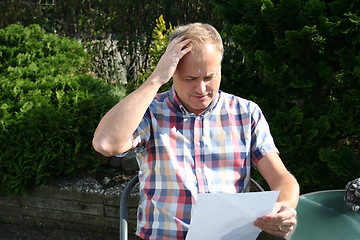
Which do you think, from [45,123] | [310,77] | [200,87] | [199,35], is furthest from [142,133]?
[45,123]

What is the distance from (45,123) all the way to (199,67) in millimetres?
2049

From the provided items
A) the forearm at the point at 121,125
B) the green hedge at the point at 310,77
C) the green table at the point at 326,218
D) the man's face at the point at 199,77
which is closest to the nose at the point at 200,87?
the man's face at the point at 199,77

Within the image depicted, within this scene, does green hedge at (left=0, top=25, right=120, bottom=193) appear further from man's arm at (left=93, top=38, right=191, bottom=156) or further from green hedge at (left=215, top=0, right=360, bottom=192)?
man's arm at (left=93, top=38, right=191, bottom=156)

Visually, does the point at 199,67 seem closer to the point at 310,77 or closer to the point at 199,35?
the point at 199,35

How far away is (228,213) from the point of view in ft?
6.11

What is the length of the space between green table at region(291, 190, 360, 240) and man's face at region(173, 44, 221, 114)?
0.70 meters

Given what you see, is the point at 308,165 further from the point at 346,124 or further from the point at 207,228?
the point at 207,228

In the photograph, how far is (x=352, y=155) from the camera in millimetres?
3010

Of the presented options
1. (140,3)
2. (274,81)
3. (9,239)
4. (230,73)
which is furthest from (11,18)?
(274,81)

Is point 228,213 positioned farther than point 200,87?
No

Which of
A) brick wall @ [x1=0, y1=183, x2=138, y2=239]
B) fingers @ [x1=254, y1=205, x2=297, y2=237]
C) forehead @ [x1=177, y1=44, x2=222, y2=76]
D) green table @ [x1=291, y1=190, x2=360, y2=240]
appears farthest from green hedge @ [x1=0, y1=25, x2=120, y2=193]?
fingers @ [x1=254, y1=205, x2=297, y2=237]

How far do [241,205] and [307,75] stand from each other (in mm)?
1544

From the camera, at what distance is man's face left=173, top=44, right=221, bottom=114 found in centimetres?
214

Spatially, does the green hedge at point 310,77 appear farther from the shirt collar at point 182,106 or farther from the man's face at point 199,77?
the man's face at point 199,77
